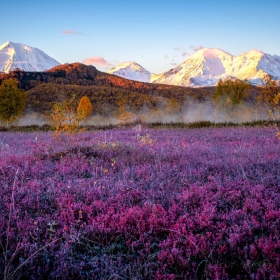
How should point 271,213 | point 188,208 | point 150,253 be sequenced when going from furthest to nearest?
point 188,208, point 271,213, point 150,253

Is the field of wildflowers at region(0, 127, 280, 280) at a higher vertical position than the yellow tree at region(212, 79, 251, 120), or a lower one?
lower

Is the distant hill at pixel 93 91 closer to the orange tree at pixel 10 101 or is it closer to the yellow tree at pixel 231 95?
the orange tree at pixel 10 101

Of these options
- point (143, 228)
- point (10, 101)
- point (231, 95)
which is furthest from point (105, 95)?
point (143, 228)

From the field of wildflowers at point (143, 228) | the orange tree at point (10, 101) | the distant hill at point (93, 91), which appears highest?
the distant hill at point (93, 91)

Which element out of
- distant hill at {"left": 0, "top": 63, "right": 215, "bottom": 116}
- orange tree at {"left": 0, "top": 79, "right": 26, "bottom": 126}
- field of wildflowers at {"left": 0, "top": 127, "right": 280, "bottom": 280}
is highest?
distant hill at {"left": 0, "top": 63, "right": 215, "bottom": 116}

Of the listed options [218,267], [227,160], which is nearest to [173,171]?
[227,160]

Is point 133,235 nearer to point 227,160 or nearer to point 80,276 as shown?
point 80,276

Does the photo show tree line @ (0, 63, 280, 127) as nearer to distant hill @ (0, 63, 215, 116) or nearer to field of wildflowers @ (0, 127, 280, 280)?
distant hill @ (0, 63, 215, 116)

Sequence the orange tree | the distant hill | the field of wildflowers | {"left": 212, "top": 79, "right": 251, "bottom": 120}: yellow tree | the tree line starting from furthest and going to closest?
the distant hill < {"left": 212, "top": 79, "right": 251, "bottom": 120}: yellow tree < the orange tree < the tree line < the field of wildflowers

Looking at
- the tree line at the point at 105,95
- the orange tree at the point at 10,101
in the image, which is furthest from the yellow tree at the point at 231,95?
the orange tree at the point at 10,101

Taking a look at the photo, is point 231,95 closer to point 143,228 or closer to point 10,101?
point 10,101

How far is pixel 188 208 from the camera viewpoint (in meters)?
3.99

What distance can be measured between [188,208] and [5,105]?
46.3m

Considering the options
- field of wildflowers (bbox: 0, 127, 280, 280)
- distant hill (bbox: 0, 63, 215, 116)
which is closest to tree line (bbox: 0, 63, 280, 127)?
distant hill (bbox: 0, 63, 215, 116)
